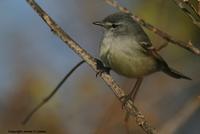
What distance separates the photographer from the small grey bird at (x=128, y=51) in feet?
13.8

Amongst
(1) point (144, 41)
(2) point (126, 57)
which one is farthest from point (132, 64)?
(1) point (144, 41)

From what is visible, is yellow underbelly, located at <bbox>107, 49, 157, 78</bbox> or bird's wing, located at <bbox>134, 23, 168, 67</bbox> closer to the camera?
yellow underbelly, located at <bbox>107, 49, 157, 78</bbox>

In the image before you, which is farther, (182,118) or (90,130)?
(90,130)

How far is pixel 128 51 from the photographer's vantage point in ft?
14.1

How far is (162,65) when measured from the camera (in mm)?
4531

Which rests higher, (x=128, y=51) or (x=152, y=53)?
(x=128, y=51)

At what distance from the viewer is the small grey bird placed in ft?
13.8

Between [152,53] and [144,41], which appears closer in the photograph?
[152,53]

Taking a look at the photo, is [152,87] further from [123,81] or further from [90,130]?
[90,130]

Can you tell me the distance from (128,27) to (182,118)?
4.45ft

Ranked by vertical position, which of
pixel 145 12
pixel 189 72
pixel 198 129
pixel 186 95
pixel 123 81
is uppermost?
pixel 145 12

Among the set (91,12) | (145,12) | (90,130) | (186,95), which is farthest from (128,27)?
(186,95)

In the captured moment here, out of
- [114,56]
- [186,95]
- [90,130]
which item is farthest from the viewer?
[186,95]

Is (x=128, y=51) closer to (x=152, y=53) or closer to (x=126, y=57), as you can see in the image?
(x=126, y=57)
